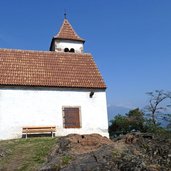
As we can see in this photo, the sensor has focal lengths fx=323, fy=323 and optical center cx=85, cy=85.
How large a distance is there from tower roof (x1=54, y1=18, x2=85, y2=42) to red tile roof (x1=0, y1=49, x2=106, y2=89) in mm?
6884

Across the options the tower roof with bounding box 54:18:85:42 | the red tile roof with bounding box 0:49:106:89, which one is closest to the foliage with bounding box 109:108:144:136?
the tower roof with bounding box 54:18:85:42

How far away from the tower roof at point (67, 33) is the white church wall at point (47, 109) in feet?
Answer: 38.5

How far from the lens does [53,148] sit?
55.3 feet

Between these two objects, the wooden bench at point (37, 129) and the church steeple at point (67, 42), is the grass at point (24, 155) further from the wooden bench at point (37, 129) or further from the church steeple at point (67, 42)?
the church steeple at point (67, 42)

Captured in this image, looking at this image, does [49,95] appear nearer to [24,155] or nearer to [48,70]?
[48,70]

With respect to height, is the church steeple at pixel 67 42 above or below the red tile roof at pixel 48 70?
above

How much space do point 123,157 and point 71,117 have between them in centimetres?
1367

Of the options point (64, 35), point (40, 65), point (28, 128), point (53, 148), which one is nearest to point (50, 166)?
point (53, 148)

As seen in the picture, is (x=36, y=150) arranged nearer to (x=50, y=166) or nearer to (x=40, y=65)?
(x=50, y=166)

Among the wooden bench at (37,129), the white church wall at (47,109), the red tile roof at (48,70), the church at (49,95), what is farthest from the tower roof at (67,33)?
the wooden bench at (37,129)

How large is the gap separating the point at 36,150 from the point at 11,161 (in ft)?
5.82

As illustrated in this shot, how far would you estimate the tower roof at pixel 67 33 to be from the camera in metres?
36.4

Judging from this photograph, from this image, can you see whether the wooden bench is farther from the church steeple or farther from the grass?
the church steeple

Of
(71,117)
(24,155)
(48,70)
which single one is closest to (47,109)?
(71,117)
